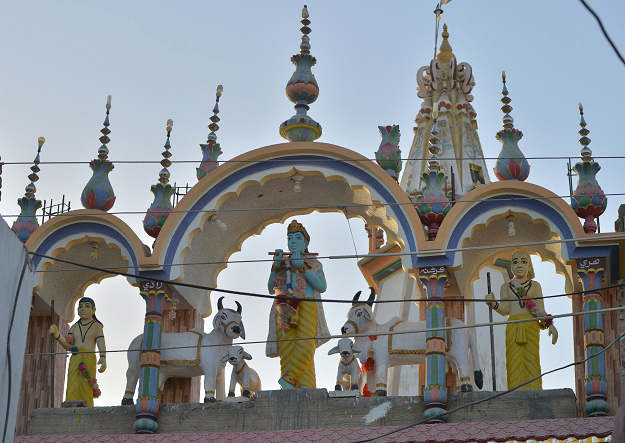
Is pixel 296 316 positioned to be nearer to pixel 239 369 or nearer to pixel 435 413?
pixel 239 369

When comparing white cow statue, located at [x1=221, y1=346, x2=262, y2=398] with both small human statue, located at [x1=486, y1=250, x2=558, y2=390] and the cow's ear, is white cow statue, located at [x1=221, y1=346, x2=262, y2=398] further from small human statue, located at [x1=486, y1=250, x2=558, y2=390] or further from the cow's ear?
small human statue, located at [x1=486, y1=250, x2=558, y2=390]

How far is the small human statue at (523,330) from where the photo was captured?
39.1ft

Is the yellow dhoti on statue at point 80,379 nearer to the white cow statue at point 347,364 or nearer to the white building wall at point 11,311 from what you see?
the white cow statue at point 347,364

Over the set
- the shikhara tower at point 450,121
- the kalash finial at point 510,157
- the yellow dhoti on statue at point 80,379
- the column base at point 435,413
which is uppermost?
the shikhara tower at point 450,121

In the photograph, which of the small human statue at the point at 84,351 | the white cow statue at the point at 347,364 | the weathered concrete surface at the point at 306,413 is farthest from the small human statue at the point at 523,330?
the small human statue at the point at 84,351

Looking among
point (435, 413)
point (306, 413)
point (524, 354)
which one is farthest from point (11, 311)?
point (524, 354)

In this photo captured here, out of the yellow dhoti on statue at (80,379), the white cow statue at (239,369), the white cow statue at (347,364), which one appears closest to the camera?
the white cow statue at (347,364)

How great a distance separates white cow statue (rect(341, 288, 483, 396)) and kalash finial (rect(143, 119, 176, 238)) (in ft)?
7.53

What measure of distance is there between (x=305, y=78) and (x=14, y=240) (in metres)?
5.48

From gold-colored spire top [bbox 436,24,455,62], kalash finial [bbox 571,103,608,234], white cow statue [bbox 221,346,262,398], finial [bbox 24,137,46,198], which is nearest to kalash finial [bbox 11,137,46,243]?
finial [bbox 24,137,46,198]

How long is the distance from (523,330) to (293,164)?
3020 mm

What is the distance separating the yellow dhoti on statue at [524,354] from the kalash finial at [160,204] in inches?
155

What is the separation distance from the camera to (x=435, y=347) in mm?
11914

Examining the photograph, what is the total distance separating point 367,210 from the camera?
13.3 meters
